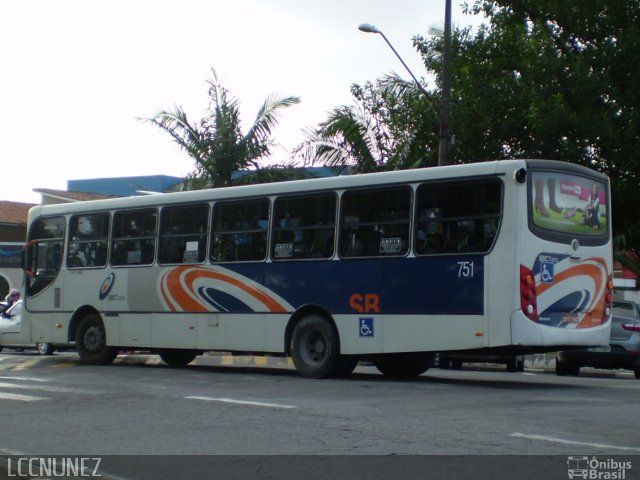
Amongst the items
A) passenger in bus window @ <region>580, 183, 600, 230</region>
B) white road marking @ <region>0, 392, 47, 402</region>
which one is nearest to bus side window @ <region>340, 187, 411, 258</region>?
passenger in bus window @ <region>580, 183, 600, 230</region>

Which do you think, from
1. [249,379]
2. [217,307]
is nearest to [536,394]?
[249,379]

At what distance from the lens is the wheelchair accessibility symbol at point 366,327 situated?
1575cm

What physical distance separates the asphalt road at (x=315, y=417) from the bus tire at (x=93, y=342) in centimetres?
351

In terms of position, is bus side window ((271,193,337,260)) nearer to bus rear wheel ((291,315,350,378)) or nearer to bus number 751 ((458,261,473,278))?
bus rear wheel ((291,315,350,378))

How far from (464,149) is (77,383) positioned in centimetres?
1551

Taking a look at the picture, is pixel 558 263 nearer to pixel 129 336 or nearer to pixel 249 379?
pixel 249 379

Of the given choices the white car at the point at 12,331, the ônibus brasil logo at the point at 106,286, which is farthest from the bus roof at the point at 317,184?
the white car at the point at 12,331

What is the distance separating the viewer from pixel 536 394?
533 inches

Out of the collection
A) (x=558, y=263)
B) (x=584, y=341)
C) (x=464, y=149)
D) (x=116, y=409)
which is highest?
(x=464, y=149)

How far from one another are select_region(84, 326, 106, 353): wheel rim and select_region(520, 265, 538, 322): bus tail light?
8.79 metres

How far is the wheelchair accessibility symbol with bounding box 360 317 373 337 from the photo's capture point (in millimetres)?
15750

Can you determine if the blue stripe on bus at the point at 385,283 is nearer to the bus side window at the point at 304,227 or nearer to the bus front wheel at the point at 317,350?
the bus side window at the point at 304,227

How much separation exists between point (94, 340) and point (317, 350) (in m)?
5.62

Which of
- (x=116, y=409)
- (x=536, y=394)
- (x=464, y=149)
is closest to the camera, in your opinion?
(x=116, y=409)
